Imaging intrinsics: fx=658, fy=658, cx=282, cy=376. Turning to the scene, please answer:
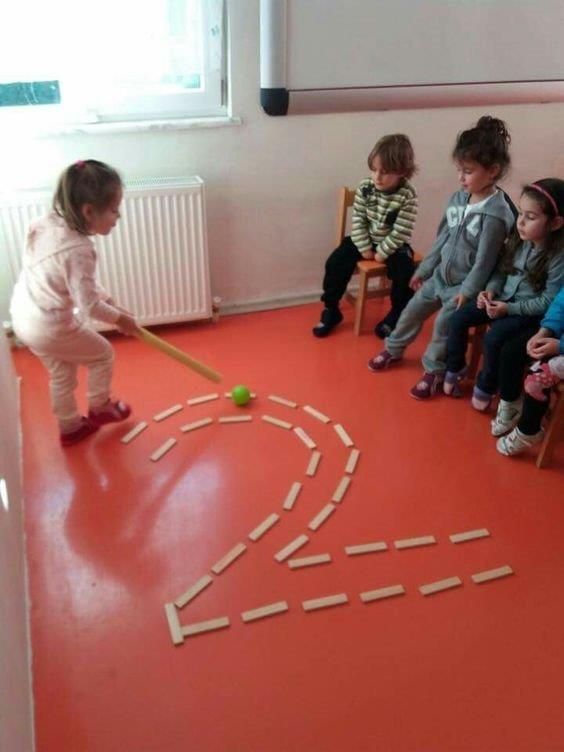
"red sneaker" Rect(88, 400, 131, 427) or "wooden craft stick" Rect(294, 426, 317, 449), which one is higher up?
"red sneaker" Rect(88, 400, 131, 427)

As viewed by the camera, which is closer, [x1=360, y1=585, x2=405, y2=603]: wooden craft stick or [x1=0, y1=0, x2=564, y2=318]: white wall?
[x1=360, y1=585, x2=405, y2=603]: wooden craft stick

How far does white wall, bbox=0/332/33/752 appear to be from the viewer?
3.87 ft

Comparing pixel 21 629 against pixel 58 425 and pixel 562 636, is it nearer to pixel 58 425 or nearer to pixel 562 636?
pixel 58 425

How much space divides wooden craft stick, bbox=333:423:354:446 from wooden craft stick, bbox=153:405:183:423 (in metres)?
0.59

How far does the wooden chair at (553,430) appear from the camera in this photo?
2109 millimetres

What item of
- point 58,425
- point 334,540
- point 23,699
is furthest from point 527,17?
point 23,699

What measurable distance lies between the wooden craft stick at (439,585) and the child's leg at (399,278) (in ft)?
4.56

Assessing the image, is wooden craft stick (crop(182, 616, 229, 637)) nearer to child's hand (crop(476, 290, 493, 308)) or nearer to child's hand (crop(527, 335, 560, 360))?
child's hand (crop(527, 335, 560, 360))

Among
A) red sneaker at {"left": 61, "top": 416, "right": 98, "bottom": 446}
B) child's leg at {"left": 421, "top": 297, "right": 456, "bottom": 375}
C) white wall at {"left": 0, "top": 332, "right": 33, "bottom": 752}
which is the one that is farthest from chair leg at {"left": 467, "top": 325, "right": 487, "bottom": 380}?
white wall at {"left": 0, "top": 332, "right": 33, "bottom": 752}

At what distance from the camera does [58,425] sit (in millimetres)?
2301

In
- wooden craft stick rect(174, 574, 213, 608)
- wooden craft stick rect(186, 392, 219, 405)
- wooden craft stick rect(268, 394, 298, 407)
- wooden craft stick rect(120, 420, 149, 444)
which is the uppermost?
wooden craft stick rect(186, 392, 219, 405)

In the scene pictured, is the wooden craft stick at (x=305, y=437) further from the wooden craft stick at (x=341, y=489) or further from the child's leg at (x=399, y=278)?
the child's leg at (x=399, y=278)

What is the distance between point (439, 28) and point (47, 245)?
1.81 meters

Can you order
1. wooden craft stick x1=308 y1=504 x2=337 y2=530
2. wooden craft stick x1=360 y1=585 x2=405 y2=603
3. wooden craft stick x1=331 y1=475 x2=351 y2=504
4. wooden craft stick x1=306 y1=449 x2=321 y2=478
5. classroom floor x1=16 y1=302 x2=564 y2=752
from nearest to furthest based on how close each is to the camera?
classroom floor x1=16 y1=302 x2=564 y2=752 → wooden craft stick x1=360 y1=585 x2=405 y2=603 → wooden craft stick x1=308 y1=504 x2=337 y2=530 → wooden craft stick x1=331 y1=475 x2=351 y2=504 → wooden craft stick x1=306 y1=449 x2=321 y2=478
